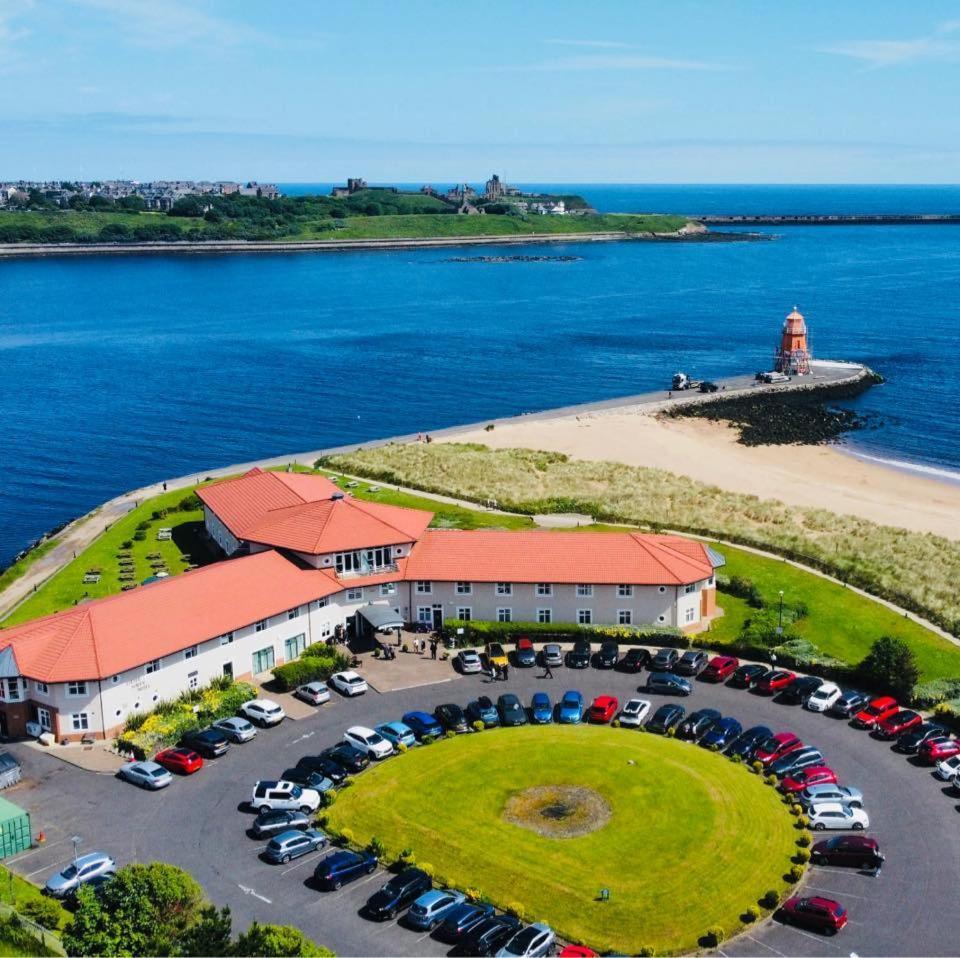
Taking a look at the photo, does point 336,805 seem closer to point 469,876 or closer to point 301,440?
point 469,876

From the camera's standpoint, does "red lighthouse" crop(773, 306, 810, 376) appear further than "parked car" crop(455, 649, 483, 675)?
Yes

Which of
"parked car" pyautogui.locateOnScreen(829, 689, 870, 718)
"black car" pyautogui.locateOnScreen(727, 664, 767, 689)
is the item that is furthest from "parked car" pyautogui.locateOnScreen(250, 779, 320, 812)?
"parked car" pyautogui.locateOnScreen(829, 689, 870, 718)

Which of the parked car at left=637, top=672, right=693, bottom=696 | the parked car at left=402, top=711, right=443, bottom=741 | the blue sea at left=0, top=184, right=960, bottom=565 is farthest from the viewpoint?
the blue sea at left=0, top=184, right=960, bottom=565

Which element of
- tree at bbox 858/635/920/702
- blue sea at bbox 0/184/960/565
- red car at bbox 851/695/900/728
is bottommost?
red car at bbox 851/695/900/728

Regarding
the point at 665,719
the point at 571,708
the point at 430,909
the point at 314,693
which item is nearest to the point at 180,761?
the point at 314,693

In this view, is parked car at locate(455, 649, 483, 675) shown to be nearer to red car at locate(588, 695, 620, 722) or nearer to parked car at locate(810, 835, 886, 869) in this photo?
red car at locate(588, 695, 620, 722)

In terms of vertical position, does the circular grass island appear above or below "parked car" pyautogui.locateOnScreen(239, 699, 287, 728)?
below
